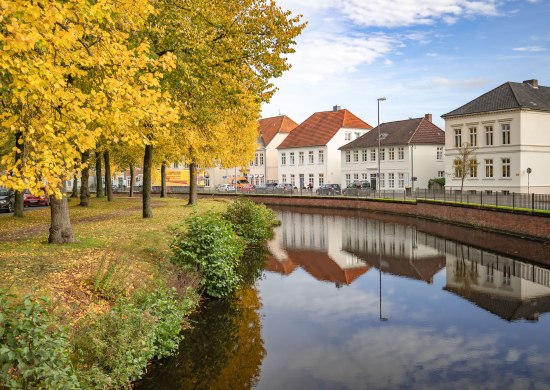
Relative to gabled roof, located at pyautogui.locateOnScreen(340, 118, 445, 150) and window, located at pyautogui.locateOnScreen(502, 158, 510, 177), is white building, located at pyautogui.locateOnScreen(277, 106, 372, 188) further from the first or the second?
window, located at pyautogui.locateOnScreen(502, 158, 510, 177)

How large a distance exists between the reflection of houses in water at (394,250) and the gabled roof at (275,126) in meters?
45.8

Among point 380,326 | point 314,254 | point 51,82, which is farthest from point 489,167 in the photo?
point 51,82

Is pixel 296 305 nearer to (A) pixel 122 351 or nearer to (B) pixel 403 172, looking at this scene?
(A) pixel 122 351

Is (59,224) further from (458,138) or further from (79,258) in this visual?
(458,138)

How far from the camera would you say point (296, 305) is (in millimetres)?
14703

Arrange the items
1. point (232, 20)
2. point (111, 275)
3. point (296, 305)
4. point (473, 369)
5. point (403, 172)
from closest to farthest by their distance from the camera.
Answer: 1. point (473, 369)
2. point (111, 275)
3. point (296, 305)
4. point (232, 20)
5. point (403, 172)

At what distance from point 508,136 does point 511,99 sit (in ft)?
10.9

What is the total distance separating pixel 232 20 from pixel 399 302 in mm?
11256

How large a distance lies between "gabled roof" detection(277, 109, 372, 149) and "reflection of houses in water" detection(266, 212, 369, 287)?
34840 millimetres

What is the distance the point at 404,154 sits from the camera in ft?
187

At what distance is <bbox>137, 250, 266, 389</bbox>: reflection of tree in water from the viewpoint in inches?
364

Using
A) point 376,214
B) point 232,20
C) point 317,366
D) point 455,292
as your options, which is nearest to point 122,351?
point 317,366

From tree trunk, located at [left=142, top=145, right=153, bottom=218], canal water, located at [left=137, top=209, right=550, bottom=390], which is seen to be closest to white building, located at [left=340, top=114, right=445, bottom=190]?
canal water, located at [left=137, top=209, right=550, bottom=390]

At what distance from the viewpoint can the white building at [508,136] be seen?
42.7 metres
